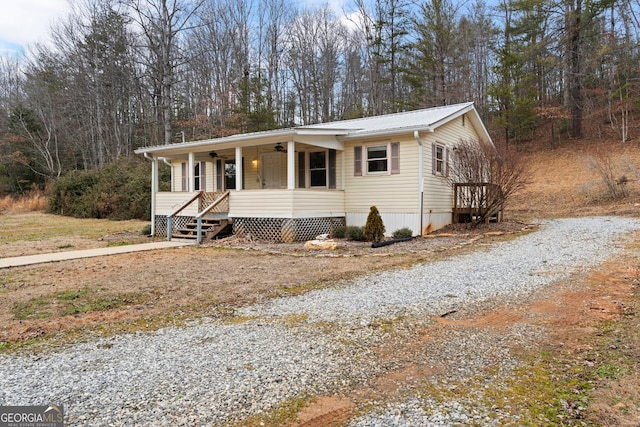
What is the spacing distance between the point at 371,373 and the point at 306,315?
161cm

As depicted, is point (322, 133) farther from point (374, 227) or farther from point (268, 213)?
point (374, 227)

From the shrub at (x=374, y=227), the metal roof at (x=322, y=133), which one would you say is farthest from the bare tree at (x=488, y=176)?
the shrub at (x=374, y=227)

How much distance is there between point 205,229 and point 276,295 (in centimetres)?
789

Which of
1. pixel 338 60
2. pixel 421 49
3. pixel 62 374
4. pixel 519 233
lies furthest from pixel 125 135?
pixel 62 374

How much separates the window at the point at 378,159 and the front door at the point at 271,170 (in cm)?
313

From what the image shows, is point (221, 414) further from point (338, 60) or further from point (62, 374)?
point (338, 60)

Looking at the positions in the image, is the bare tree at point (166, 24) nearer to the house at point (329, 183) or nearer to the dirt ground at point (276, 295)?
the house at point (329, 183)

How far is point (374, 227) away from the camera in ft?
36.7

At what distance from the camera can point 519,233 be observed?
11.3 metres

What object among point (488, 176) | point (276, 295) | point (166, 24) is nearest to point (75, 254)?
point (276, 295)

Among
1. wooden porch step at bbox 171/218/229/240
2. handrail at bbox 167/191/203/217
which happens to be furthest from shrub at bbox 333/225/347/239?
handrail at bbox 167/191/203/217

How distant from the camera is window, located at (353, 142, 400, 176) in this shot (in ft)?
40.3

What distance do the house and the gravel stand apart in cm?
659

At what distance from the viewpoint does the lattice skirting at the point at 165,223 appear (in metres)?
14.0
